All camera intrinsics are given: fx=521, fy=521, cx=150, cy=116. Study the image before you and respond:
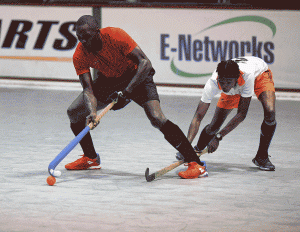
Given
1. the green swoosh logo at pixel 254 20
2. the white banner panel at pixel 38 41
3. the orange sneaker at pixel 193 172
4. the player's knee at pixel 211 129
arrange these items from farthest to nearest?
the white banner panel at pixel 38 41 < the green swoosh logo at pixel 254 20 < the player's knee at pixel 211 129 < the orange sneaker at pixel 193 172

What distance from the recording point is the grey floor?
372 cm

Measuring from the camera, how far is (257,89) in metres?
5.43

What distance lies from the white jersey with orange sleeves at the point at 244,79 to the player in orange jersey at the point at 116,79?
65 cm

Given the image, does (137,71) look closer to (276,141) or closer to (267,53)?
(276,141)

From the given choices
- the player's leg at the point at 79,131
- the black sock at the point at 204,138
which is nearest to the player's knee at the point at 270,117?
the black sock at the point at 204,138

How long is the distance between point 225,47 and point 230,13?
2.36 ft

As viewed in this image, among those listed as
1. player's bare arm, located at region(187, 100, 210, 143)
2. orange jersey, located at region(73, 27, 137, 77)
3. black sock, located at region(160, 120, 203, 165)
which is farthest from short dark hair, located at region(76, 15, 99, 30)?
player's bare arm, located at region(187, 100, 210, 143)

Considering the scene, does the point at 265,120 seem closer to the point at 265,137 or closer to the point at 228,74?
the point at 265,137

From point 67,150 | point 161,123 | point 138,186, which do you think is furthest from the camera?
point 161,123

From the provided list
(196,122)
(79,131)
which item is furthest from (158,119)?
(79,131)

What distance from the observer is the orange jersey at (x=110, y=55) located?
15.7ft

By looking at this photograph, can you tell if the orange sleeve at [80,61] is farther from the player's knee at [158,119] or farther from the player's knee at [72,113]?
the player's knee at [158,119]

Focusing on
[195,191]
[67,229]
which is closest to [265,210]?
[195,191]

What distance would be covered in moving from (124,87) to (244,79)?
118 cm
